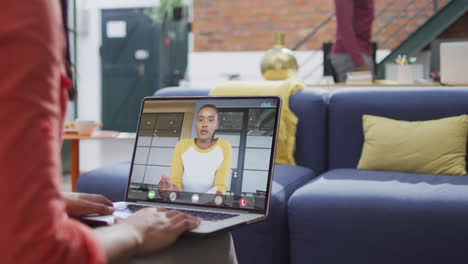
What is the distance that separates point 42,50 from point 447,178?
1.77 m

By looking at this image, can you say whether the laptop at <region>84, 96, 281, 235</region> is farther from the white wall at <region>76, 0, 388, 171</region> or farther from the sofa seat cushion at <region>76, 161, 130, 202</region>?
the white wall at <region>76, 0, 388, 171</region>

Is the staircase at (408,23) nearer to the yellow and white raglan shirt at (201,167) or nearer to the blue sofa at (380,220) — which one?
the blue sofa at (380,220)

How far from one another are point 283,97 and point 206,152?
4.44ft

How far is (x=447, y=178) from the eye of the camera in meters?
1.87

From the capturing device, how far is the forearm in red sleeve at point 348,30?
10.7 feet

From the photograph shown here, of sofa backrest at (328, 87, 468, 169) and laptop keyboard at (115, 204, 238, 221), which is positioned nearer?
laptop keyboard at (115, 204, 238, 221)

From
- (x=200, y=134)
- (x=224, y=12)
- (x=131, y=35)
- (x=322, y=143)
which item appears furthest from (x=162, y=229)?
(x=131, y=35)

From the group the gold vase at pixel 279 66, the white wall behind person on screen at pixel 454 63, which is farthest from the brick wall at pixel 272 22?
the gold vase at pixel 279 66

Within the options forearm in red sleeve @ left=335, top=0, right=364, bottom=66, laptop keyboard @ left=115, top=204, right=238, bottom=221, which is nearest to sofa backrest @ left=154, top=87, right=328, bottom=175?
forearm in red sleeve @ left=335, top=0, right=364, bottom=66

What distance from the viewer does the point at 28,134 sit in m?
0.44

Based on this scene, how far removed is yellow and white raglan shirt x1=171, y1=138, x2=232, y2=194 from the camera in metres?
1.02

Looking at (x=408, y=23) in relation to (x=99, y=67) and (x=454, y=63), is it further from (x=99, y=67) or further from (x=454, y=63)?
(x=99, y=67)

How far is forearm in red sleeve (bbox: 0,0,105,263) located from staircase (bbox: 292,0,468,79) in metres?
4.97

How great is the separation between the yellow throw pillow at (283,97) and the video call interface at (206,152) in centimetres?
118
